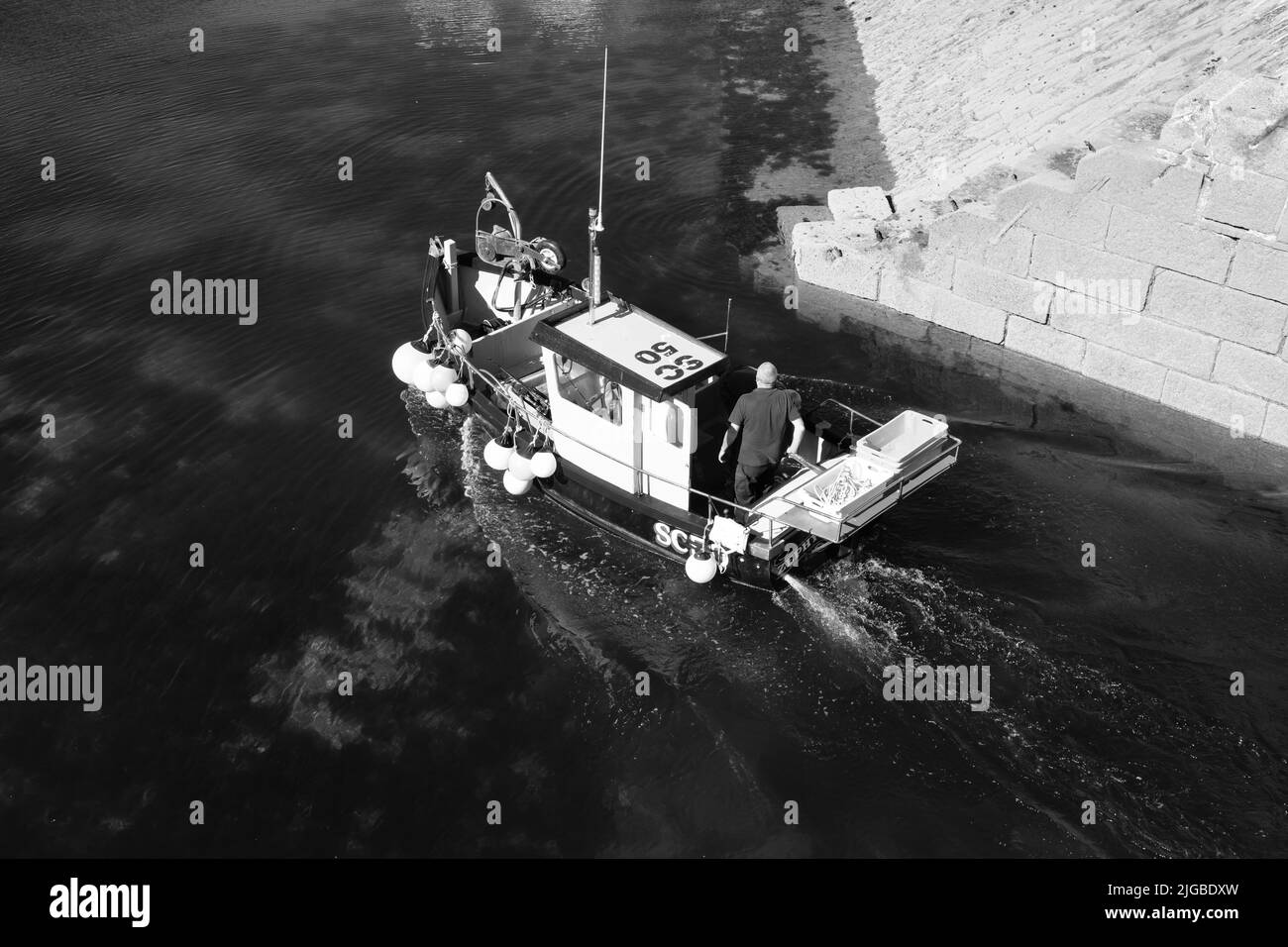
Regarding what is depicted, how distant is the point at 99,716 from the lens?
1363 cm

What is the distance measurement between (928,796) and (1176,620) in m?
4.49

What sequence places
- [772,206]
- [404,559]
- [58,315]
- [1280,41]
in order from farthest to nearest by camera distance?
[772,206] < [58,315] < [1280,41] < [404,559]

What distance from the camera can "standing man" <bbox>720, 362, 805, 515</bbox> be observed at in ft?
46.5

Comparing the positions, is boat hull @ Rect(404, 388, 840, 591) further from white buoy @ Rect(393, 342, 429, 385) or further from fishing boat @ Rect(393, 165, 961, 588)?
white buoy @ Rect(393, 342, 429, 385)

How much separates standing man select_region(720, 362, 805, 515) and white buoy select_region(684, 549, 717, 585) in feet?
4.06

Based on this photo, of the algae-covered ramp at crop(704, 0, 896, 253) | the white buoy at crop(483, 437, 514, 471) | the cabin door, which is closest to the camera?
the cabin door

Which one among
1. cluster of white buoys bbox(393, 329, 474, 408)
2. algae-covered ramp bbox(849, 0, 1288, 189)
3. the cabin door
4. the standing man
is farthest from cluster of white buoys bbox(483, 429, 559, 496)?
algae-covered ramp bbox(849, 0, 1288, 189)

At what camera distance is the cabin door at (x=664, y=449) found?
14.5 meters

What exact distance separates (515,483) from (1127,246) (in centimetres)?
1087

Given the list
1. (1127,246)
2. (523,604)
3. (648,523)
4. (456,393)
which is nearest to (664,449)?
(648,523)

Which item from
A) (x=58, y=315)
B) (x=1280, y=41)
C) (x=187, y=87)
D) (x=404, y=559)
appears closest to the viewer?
(x=404, y=559)

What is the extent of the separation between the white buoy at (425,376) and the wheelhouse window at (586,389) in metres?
2.54
